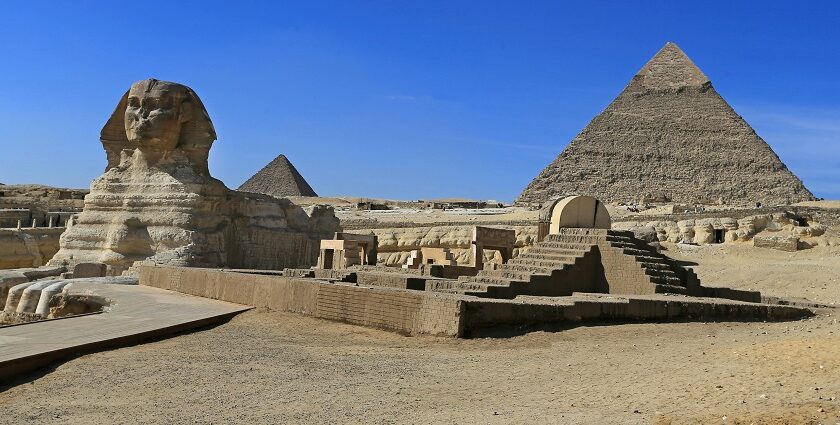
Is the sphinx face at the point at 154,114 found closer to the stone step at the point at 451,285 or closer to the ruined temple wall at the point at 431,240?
the stone step at the point at 451,285

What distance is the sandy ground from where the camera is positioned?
14.7 feet

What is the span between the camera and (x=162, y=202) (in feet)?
53.8

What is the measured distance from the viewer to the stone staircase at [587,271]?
9.30m

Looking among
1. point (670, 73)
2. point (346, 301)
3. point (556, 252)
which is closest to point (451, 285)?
point (346, 301)

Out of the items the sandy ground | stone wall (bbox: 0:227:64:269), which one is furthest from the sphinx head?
the sandy ground

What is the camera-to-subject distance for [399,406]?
15.5ft

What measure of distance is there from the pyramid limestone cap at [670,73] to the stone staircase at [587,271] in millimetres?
129159

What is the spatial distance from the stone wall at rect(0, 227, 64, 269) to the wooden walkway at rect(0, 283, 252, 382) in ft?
27.2

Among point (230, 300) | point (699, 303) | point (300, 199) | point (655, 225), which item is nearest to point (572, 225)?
point (699, 303)

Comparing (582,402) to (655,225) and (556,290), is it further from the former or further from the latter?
(655,225)

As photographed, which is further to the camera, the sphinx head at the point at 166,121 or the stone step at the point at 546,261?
the sphinx head at the point at 166,121

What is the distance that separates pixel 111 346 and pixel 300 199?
57929mm

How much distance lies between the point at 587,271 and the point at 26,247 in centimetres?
1347

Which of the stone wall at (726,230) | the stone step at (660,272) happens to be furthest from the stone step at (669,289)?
the stone wall at (726,230)
